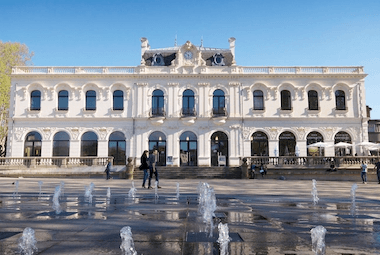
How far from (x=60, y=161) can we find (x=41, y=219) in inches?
1038

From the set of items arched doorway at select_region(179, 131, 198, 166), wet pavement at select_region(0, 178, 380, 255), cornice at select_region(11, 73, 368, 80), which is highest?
cornice at select_region(11, 73, 368, 80)

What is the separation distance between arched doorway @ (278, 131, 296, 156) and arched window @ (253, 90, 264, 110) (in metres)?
3.90

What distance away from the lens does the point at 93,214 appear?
22.2 ft

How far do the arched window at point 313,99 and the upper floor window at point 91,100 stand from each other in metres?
23.5

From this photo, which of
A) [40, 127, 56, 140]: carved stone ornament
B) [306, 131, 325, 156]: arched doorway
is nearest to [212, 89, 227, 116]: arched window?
[306, 131, 325, 156]: arched doorway

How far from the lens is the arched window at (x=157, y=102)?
33812 millimetres

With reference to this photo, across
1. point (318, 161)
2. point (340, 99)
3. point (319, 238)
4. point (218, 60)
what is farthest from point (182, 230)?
point (340, 99)

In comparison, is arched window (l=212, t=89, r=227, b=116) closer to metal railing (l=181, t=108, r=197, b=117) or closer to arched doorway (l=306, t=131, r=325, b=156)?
metal railing (l=181, t=108, r=197, b=117)

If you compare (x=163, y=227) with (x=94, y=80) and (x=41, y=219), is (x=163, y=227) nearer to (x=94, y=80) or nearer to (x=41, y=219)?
(x=41, y=219)

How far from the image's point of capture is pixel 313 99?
34.3m

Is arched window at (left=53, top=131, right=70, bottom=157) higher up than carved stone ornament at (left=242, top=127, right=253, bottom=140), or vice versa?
carved stone ornament at (left=242, top=127, right=253, bottom=140)

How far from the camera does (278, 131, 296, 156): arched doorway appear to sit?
110 ft

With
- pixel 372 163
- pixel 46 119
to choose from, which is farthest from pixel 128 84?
pixel 372 163

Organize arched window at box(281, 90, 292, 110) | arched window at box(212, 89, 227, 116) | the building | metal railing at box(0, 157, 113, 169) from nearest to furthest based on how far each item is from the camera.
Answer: metal railing at box(0, 157, 113, 169)
the building
arched window at box(212, 89, 227, 116)
arched window at box(281, 90, 292, 110)
